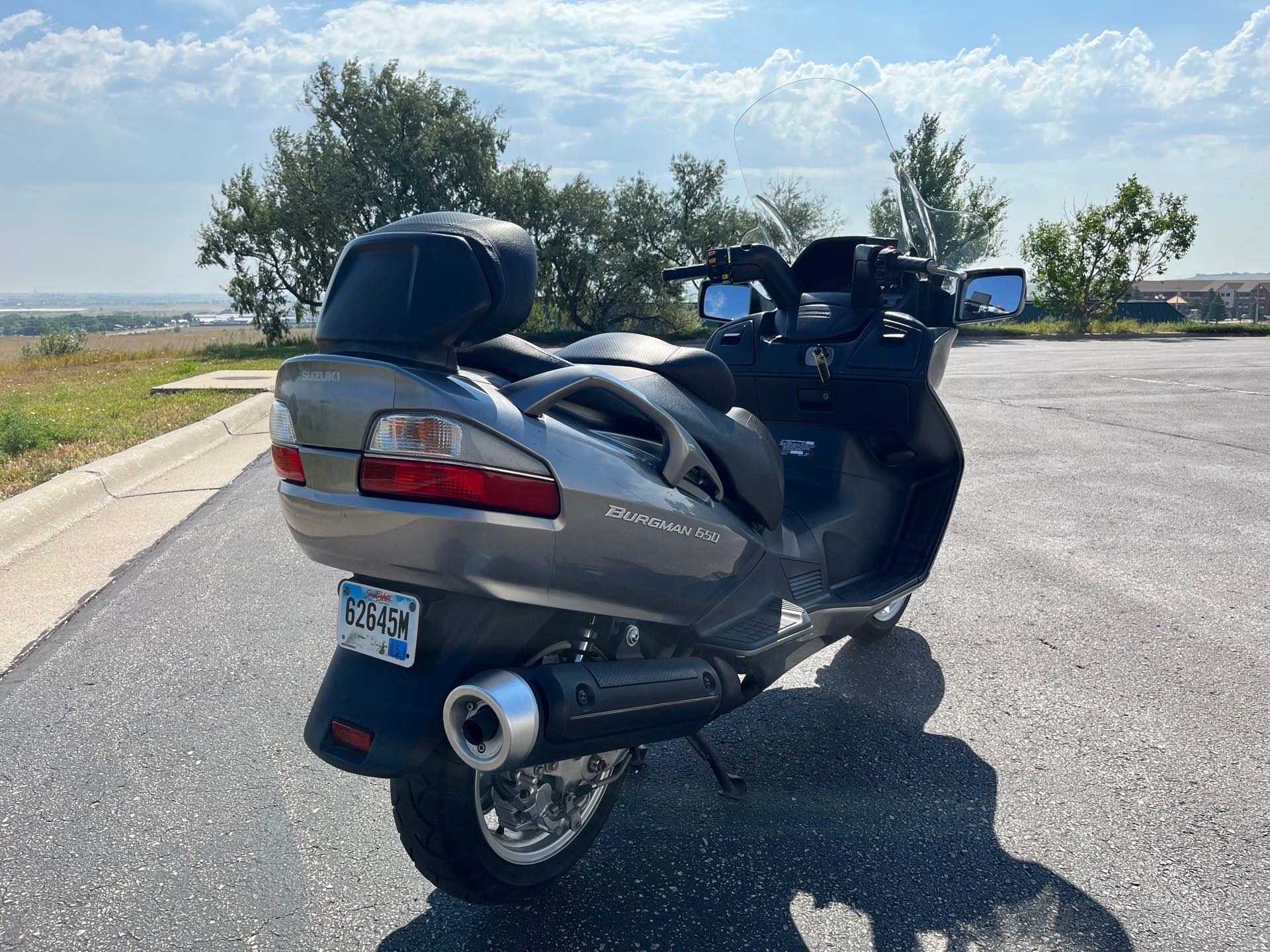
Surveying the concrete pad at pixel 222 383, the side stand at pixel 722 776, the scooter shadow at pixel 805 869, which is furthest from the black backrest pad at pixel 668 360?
the concrete pad at pixel 222 383

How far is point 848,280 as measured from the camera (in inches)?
145

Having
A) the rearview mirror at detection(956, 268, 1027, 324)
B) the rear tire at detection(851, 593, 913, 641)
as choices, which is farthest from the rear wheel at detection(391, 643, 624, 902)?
the rearview mirror at detection(956, 268, 1027, 324)

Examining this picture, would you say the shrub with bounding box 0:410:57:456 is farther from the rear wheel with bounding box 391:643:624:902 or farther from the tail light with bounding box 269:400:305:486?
the rear wheel with bounding box 391:643:624:902

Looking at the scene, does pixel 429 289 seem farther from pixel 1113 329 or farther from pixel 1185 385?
pixel 1113 329

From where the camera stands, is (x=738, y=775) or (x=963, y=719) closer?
(x=738, y=775)

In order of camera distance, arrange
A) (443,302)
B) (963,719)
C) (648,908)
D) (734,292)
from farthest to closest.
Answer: (734,292) → (963,719) → (648,908) → (443,302)

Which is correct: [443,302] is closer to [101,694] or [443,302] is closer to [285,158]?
[101,694]

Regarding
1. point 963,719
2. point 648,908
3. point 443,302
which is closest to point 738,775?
point 648,908

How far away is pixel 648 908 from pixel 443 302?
142 cm

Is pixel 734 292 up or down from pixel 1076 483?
up

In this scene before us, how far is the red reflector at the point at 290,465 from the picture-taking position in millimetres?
2041

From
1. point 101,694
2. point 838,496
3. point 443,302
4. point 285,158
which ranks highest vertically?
point 285,158

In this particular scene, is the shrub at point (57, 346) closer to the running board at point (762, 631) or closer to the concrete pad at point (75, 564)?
the concrete pad at point (75, 564)

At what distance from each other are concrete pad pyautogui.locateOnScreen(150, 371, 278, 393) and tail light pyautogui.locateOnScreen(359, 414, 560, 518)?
10.6 metres
